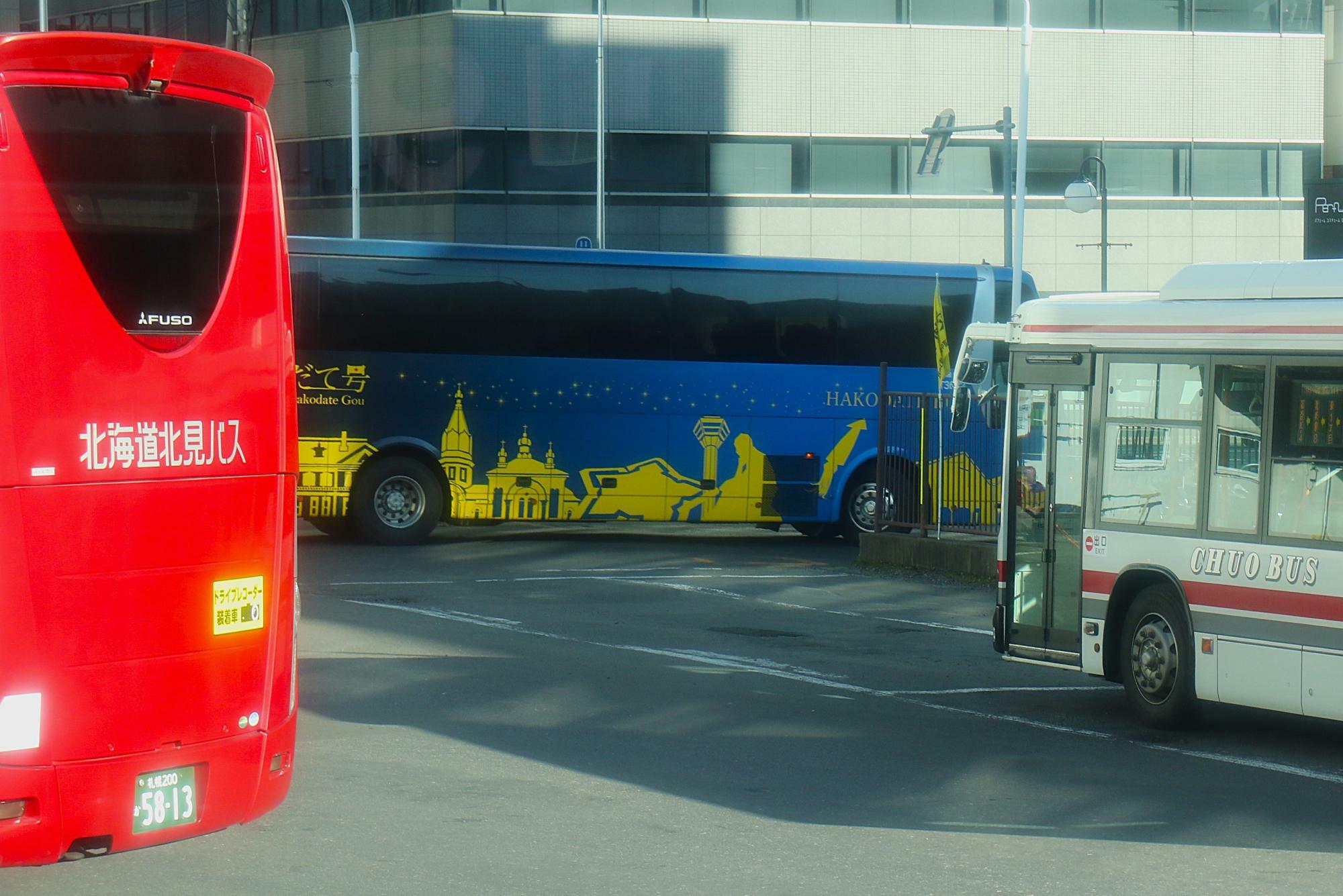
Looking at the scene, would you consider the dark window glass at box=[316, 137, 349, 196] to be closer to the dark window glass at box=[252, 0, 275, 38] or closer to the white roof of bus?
the dark window glass at box=[252, 0, 275, 38]

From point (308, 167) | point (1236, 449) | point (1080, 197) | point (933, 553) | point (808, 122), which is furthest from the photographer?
point (308, 167)

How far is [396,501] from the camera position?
21.6 metres

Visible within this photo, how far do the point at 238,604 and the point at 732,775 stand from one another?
3.12 meters

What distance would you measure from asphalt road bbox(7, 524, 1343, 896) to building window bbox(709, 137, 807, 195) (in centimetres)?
2726

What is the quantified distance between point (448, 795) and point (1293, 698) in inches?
178

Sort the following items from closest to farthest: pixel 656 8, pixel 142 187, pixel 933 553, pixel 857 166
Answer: pixel 142 187 < pixel 933 553 < pixel 656 8 < pixel 857 166

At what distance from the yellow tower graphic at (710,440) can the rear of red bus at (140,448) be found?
15949 millimetres

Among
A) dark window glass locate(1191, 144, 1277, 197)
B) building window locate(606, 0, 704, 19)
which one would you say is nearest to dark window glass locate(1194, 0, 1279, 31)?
dark window glass locate(1191, 144, 1277, 197)

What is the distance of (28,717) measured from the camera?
5.66 m

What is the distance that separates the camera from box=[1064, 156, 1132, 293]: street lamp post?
30.4m

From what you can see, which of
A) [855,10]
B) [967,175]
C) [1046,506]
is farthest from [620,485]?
[855,10]

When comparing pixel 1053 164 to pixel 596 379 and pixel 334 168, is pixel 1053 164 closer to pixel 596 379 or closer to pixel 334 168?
pixel 334 168

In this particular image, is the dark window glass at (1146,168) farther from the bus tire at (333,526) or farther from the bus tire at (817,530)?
the bus tire at (333,526)

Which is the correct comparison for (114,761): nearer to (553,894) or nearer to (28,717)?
(28,717)
